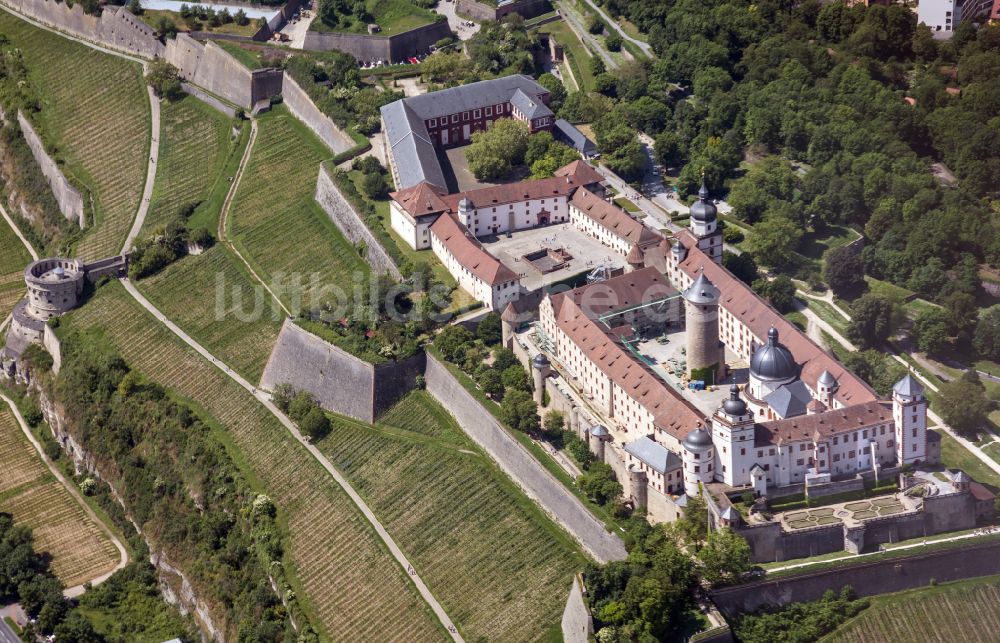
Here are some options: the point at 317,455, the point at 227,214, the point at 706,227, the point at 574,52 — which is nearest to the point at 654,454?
the point at 706,227

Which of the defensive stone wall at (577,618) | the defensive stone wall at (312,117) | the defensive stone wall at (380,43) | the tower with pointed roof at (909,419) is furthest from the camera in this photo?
the defensive stone wall at (380,43)

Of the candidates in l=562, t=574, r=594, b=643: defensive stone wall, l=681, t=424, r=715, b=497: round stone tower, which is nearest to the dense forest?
l=562, t=574, r=594, b=643: defensive stone wall

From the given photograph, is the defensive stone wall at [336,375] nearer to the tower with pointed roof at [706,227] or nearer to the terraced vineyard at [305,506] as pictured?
the terraced vineyard at [305,506]

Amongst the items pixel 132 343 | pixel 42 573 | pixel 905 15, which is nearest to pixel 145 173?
pixel 132 343

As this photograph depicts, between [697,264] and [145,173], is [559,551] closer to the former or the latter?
[697,264]

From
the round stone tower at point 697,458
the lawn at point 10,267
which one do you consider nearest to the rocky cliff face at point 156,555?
the lawn at point 10,267

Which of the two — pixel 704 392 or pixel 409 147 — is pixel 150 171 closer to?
pixel 409 147
